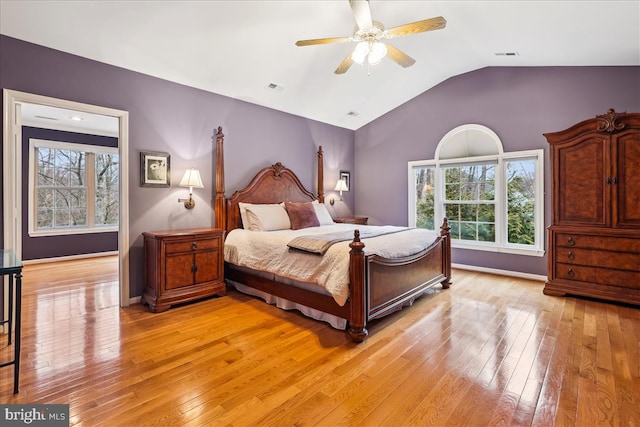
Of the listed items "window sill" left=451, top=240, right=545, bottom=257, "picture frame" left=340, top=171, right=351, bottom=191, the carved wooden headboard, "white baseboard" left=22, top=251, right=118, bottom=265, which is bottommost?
"white baseboard" left=22, top=251, right=118, bottom=265

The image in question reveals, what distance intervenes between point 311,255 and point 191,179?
6.26ft

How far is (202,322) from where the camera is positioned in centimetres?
311

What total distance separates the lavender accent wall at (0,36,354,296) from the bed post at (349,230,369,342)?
7.94 feet

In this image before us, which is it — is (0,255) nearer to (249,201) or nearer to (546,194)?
(249,201)

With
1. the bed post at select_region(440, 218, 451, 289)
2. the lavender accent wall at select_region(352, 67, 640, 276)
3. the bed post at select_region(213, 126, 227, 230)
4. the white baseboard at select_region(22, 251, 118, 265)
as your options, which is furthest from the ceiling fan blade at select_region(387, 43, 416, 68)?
the white baseboard at select_region(22, 251, 118, 265)

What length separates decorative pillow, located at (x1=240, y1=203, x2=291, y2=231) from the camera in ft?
14.0

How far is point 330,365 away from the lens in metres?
2.30

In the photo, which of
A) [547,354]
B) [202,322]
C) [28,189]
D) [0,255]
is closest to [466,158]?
[547,354]

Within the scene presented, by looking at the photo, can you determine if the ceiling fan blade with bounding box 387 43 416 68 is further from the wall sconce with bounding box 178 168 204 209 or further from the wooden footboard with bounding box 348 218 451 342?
the wall sconce with bounding box 178 168 204 209

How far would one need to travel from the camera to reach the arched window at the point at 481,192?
15.5ft

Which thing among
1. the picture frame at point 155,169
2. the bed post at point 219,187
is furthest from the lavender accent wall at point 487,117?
the picture frame at point 155,169

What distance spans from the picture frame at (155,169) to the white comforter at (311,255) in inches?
41.2

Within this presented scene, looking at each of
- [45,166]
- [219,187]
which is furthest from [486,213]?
[45,166]

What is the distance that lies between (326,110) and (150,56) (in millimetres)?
2834
